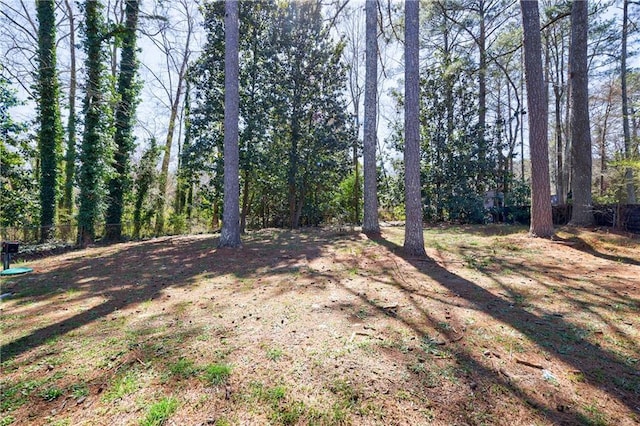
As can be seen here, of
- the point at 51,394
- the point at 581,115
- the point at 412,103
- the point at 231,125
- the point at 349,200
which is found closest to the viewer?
the point at 51,394

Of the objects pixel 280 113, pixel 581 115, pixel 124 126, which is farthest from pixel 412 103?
pixel 124 126

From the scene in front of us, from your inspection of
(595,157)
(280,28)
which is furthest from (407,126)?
(595,157)

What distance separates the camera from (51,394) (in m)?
1.84

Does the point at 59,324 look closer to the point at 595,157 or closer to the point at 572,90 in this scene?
the point at 572,90

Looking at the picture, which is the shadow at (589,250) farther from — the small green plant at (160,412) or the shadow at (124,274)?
the small green plant at (160,412)

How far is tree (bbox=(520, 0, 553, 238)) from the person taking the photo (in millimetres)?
6359

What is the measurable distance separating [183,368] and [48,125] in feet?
35.6

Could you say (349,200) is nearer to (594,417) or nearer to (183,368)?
(183,368)

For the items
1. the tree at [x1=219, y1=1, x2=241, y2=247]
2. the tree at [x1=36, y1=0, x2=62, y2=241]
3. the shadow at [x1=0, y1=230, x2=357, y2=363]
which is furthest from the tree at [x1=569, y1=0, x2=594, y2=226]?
the tree at [x1=36, y1=0, x2=62, y2=241]

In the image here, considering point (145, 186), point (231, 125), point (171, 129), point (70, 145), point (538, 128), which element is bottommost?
point (145, 186)

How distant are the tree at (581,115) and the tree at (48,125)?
572 inches

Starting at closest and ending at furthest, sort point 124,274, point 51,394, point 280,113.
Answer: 1. point 51,394
2. point 124,274
3. point 280,113

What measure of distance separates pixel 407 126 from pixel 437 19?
8540mm

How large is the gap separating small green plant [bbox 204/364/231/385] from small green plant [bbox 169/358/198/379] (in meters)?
0.10
